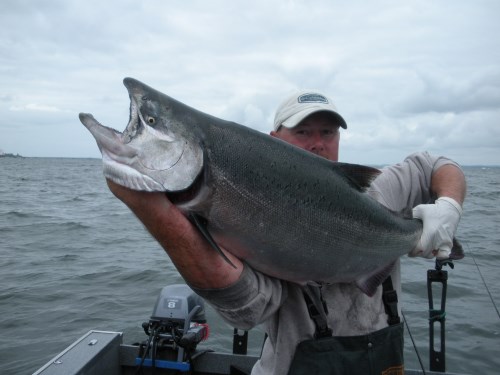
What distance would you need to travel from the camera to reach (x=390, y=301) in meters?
3.23

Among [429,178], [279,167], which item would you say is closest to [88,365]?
[279,167]

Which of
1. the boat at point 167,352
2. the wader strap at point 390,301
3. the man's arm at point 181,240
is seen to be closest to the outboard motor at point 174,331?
the boat at point 167,352

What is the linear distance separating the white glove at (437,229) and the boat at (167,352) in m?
1.64

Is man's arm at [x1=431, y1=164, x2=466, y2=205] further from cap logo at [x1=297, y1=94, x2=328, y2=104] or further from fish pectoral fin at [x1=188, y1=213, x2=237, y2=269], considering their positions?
fish pectoral fin at [x1=188, y1=213, x2=237, y2=269]

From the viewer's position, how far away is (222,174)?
2.46 metres

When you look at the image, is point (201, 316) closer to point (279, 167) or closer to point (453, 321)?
point (279, 167)

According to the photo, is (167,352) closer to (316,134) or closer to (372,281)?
(372,281)

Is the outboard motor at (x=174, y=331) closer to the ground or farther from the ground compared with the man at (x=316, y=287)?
closer to the ground

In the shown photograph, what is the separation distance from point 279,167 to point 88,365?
2.91m

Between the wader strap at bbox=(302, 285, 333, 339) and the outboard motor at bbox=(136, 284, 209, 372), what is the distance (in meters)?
2.06

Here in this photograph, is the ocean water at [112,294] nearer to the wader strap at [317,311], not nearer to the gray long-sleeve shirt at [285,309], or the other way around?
the gray long-sleeve shirt at [285,309]

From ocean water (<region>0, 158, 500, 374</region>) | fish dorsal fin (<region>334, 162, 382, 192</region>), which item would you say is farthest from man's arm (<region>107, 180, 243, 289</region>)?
ocean water (<region>0, 158, 500, 374</region>)

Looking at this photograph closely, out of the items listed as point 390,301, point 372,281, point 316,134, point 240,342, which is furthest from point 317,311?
point 240,342

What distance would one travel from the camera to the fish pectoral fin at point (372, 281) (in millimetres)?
3059
